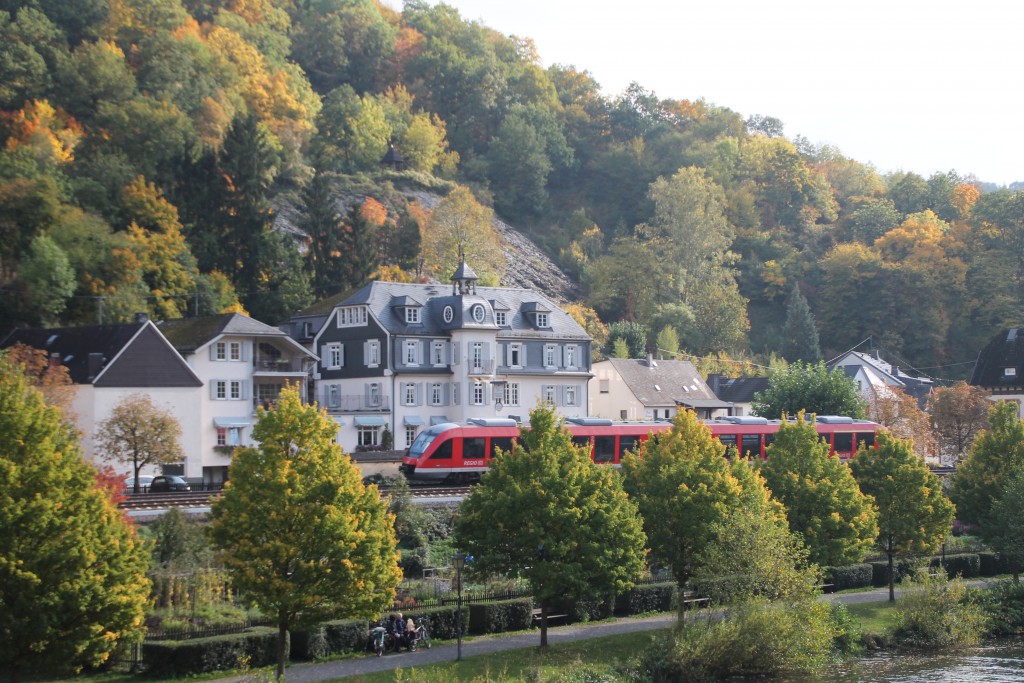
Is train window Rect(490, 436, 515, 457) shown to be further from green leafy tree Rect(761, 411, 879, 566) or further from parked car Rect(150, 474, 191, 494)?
parked car Rect(150, 474, 191, 494)

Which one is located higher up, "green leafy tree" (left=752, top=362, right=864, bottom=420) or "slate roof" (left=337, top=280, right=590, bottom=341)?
"slate roof" (left=337, top=280, right=590, bottom=341)

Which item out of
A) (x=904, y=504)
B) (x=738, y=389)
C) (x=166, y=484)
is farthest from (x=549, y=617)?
(x=738, y=389)

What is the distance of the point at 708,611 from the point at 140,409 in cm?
2648

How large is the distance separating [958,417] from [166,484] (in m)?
47.9

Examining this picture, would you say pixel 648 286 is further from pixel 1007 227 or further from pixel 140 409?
pixel 140 409

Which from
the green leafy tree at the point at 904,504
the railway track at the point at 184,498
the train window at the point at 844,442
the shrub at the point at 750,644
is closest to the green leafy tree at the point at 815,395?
the train window at the point at 844,442

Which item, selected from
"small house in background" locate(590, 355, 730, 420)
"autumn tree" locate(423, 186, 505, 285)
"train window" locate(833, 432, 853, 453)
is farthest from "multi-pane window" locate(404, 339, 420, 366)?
"train window" locate(833, 432, 853, 453)

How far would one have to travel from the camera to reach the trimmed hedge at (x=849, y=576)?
45.8m

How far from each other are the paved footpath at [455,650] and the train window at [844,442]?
77.7ft

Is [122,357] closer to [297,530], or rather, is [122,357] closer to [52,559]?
[297,530]

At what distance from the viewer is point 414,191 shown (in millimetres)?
→ 115125

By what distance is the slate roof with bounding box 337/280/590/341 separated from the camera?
68.8 meters

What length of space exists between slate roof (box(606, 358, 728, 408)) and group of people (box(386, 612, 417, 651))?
161 ft

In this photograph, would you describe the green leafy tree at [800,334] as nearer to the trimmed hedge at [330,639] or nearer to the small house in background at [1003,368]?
the small house in background at [1003,368]
